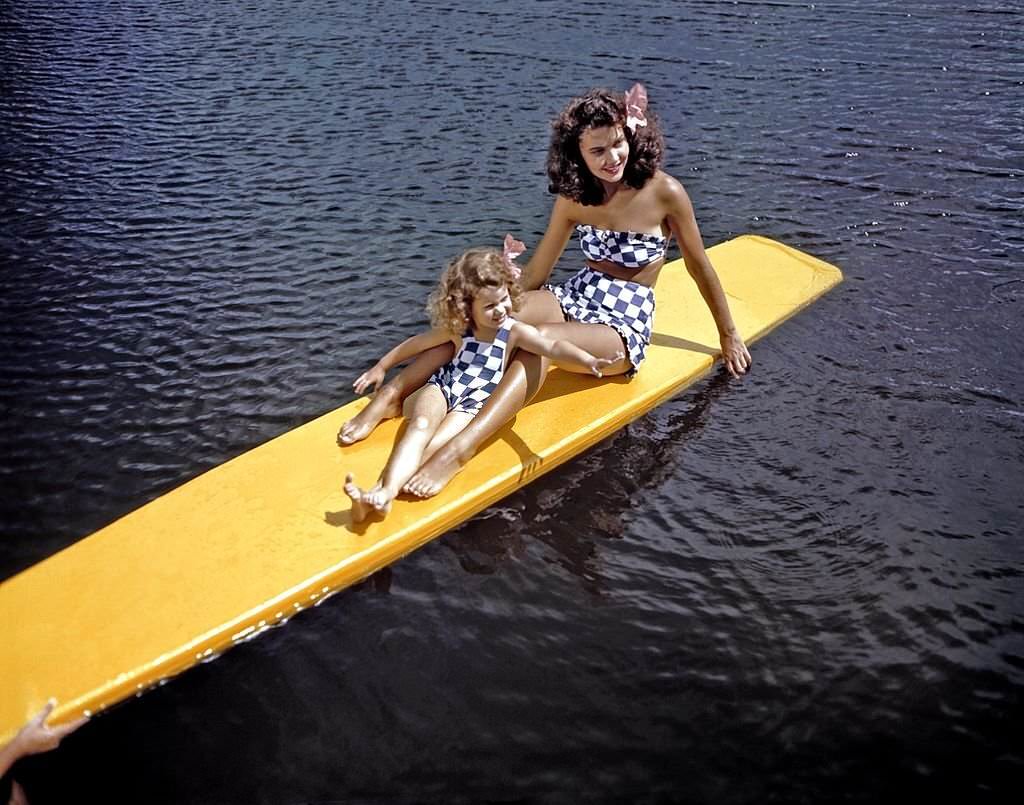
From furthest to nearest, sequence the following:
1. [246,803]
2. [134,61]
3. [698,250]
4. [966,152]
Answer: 1. [134,61]
2. [966,152]
3. [698,250]
4. [246,803]

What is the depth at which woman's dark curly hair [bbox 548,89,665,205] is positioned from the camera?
4.84 m

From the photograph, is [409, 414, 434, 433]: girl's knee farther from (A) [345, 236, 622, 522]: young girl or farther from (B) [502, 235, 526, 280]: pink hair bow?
(B) [502, 235, 526, 280]: pink hair bow

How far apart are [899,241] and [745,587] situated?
4.23 metres

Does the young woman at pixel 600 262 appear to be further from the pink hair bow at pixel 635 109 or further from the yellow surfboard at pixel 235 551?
the yellow surfboard at pixel 235 551

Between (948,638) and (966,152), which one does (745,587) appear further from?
(966,152)

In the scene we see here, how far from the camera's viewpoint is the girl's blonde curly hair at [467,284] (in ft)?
14.9

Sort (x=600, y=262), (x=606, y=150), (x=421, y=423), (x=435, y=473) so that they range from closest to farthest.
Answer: (x=435, y=473)
(x=421, y=423)
(x=606, y=150)
(x=600, y=262)

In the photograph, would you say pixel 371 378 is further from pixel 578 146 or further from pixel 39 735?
pixel 39 735

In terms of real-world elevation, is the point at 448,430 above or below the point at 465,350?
below

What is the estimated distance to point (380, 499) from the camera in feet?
14.0

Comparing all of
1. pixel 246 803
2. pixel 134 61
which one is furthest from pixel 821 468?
pixel 134 61

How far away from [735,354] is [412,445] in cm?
206

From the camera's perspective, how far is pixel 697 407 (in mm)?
5594

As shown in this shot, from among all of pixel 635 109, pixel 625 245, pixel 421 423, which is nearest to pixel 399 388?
pixel 421 423
